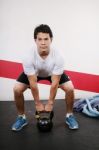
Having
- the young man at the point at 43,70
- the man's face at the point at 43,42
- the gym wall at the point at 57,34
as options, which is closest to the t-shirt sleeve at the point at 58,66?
the young man at the point at 43,70

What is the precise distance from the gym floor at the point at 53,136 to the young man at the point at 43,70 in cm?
8

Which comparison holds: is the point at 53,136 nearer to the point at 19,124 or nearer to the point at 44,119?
the point at 44,119

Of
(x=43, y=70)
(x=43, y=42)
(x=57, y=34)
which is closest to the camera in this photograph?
(x=43, y=42)

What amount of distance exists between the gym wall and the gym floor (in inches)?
21.8

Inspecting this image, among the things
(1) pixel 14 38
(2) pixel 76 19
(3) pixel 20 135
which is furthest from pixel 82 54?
(3) pixel 20 135

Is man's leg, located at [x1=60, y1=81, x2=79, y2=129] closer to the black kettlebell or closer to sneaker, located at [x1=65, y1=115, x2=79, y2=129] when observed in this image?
sneaker, located at [x1=65, y1=115, x2=79, y2=129]

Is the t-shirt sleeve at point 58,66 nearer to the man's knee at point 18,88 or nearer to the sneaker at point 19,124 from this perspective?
the man's knee at point 18,88

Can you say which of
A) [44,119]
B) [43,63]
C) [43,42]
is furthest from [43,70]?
[44,119]

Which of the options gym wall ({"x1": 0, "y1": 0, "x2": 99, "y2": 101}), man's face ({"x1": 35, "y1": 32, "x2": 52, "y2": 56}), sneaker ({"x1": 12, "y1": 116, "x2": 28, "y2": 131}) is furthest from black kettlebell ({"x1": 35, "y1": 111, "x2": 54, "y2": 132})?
gym wall ({"x1": 0, "y1": 0, "x2": 99, "y2": 101})

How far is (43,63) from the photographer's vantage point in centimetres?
201

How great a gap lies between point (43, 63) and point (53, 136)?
54cm

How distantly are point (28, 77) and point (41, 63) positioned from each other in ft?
0.47

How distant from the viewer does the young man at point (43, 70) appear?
1963mm

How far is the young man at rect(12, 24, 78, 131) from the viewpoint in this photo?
196cm
